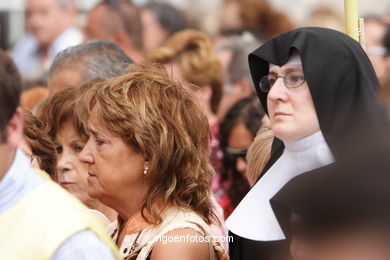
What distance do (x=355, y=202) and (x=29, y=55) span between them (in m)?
8.13

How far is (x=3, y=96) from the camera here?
9.89 feet

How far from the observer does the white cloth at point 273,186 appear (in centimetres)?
375

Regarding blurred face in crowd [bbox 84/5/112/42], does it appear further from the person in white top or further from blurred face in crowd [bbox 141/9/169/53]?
blurred face in crowd [bbox 141/9/169/53]

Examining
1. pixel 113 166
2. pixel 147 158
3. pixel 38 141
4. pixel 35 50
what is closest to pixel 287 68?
pixel 147 158

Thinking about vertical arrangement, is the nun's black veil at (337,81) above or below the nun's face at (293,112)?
above

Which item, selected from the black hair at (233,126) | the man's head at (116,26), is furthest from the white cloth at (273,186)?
the man's head at (116,26)

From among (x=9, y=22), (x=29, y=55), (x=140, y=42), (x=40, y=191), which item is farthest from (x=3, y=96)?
(x=9, y=22)

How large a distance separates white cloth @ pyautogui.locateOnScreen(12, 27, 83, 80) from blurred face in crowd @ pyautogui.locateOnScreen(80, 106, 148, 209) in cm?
570

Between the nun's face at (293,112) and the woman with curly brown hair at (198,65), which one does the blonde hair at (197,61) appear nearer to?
the woman with curly brown hair at (198,65)

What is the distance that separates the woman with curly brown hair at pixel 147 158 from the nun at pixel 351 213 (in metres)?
1.17

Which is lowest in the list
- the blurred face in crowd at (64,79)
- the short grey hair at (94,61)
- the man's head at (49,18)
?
the man's head at (49,18)

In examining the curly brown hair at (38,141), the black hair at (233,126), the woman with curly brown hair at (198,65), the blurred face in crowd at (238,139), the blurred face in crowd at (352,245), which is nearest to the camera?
the blurred face in crowd at (352,245)

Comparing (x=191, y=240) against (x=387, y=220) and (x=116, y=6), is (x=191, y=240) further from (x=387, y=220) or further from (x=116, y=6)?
(x=116, y=6)

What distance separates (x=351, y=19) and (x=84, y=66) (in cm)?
170
